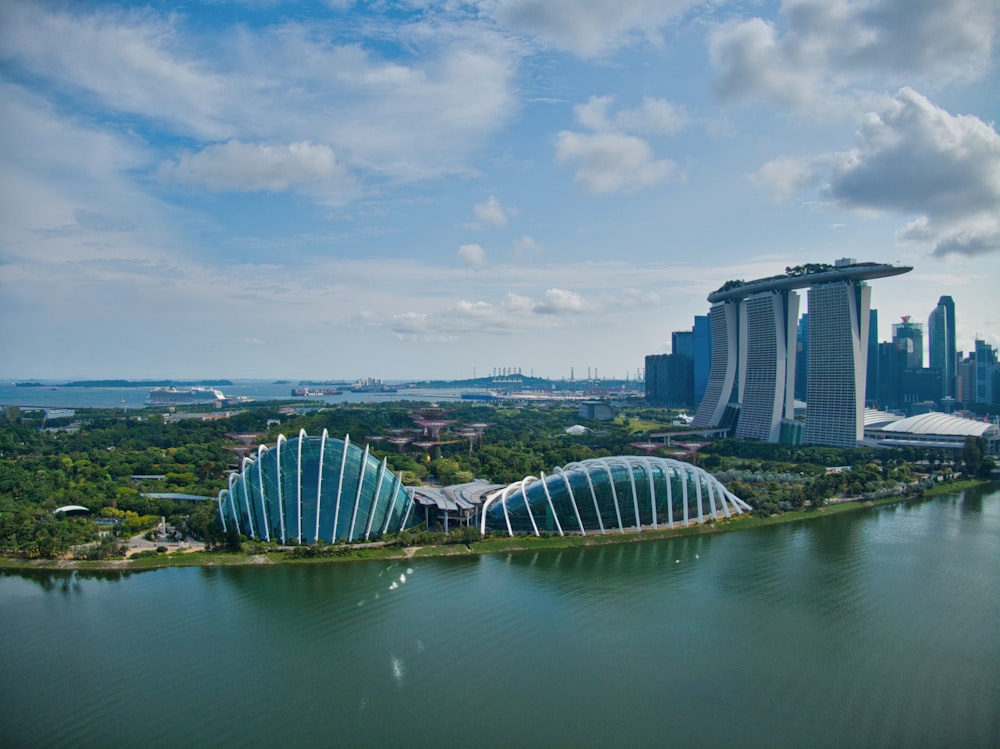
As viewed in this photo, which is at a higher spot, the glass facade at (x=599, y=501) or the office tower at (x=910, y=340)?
the office tower at (x=910, y=340)

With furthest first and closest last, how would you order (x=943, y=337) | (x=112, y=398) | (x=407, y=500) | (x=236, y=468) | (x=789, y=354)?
1. (x=112, y=398)
2. (x=943, y=337)
3. (x=789, y=354)
4. (x=236, y=468)
5. (x=407, y=500)

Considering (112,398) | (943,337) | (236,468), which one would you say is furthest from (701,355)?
(112,398)

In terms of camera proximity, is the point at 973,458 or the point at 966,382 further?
the point at 966,382

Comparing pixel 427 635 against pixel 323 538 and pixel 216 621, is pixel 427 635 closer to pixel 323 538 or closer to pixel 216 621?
pixel 216 621

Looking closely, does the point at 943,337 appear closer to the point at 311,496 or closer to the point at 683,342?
the point at 683,342

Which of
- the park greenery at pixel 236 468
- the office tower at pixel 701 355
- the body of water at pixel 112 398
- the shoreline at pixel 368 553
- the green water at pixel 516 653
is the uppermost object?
the office tower at pixel 701 355

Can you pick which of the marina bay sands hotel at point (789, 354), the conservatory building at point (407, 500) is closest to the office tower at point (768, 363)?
the marina bay sands hotel at point (789, 354)

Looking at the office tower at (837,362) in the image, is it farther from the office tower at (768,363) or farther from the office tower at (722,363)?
the office tower at (722,363)
